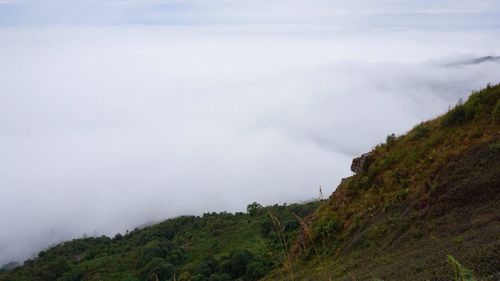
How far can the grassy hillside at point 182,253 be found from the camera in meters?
42.1

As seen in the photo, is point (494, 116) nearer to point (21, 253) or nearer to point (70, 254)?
point (70, 254)

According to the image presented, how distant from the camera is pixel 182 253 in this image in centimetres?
6216

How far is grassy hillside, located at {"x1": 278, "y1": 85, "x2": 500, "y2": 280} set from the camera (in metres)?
10.4

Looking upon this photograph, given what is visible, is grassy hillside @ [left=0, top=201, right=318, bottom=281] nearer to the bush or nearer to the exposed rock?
the exposed rock

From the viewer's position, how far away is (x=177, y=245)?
66.0 metres

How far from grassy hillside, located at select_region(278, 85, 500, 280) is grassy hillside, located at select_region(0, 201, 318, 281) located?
567 inches

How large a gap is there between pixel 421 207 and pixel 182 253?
50.7 meters

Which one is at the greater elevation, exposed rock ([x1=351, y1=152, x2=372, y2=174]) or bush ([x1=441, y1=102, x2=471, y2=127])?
bush ([x1=441, y1=102, x2=471, y2=127])

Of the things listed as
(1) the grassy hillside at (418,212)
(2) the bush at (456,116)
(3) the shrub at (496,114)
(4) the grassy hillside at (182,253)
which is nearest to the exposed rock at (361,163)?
(1) the grassy hillside at (418,212)

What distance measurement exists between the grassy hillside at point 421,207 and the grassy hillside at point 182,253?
14391 mm

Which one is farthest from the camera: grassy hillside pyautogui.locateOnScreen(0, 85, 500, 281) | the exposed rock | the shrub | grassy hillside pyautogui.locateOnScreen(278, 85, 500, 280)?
the exposed rock

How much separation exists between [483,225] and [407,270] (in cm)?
291

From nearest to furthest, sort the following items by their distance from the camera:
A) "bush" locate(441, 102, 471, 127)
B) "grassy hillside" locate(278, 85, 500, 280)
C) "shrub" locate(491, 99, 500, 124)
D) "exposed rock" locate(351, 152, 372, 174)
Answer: "grassy hillside" locate(278, 85, 500, 280) → "shrub" locate(491, 99, 500, 124) → "bush" locate(441, 102, 471, 127) → "exposed rock" locate(351, 152, 372, 174)

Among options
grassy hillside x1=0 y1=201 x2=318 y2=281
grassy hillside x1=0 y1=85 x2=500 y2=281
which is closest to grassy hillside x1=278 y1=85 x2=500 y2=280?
grassy hillside x1=0 y1=85 x2=500 y2=281
